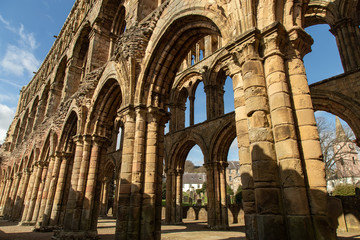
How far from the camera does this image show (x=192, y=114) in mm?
16734

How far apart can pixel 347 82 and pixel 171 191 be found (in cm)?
1101

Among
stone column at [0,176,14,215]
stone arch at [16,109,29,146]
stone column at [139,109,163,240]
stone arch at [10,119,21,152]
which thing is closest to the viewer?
stone column at [139,109,163,240]

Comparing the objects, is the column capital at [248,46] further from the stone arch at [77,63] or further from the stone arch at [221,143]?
the stone arch at [77,63]

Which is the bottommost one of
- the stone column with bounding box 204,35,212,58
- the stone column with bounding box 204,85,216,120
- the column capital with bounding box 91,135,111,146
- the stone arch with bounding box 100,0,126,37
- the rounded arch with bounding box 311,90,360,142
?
the column capital with bounding box 91,135,111,146

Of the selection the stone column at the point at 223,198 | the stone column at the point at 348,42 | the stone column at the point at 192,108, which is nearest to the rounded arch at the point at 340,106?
the stone column at the point at 348,42

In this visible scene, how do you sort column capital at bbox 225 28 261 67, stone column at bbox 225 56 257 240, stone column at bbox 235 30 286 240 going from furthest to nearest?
column capital at bbox 225 28 261 67, stone column at bbox 225 56 257 240, stone column at bbox 235 30 286 240

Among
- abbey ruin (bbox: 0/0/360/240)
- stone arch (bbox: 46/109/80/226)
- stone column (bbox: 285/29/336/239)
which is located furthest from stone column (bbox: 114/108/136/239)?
stone column (bbox: 285/29/336/239)

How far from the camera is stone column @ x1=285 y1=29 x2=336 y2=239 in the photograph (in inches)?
118

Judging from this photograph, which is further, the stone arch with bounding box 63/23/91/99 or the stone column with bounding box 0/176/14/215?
the stone column with bounding box 0/176/14/215

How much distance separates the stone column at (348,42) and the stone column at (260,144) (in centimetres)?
868

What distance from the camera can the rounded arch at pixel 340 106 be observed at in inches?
346

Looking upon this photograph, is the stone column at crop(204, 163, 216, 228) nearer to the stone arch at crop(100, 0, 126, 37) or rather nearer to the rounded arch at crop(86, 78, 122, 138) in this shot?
the rounded arch at crop(86, 78, 122, 138)

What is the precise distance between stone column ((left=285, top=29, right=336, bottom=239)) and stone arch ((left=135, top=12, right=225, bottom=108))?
329 centimetres

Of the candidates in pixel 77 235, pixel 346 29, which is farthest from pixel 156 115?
pixel 346 29
